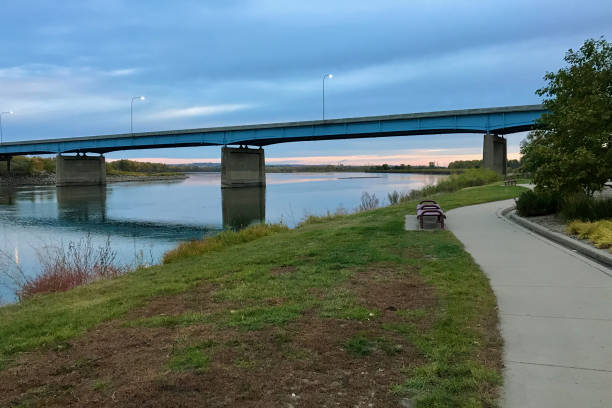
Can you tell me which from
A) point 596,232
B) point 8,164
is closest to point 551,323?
point 596,232

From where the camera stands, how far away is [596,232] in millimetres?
9414

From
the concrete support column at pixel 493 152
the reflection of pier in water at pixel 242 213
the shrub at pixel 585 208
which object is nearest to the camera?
the shrub at pixel 585 208

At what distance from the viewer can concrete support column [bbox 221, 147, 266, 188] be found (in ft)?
219

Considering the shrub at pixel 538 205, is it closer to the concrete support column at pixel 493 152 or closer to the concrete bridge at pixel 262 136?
the concrete bridge at pixel 262 136

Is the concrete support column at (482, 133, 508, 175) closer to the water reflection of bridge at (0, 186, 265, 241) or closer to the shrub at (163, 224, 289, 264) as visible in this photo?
the water reflection of bridge at (0, 186, 265, 241)

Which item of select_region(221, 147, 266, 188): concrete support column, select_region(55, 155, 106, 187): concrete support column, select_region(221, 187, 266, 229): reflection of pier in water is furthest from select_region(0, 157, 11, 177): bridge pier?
select_region(221, 187, 266, 229): reflection of pier in water

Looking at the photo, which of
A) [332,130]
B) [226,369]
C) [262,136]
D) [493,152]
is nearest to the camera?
[226,369]

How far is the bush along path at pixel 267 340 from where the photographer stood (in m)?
3.53

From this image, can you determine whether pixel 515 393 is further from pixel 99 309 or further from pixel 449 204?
pixel 449 204

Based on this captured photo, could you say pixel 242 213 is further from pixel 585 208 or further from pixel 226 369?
pixel 226 369

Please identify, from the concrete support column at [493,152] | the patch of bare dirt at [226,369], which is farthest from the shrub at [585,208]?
the concrete support column at [493,152]

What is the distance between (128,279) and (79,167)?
288 ft

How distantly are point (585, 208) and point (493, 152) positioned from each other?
37503 mm

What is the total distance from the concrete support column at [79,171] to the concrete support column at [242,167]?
35.2 metres
